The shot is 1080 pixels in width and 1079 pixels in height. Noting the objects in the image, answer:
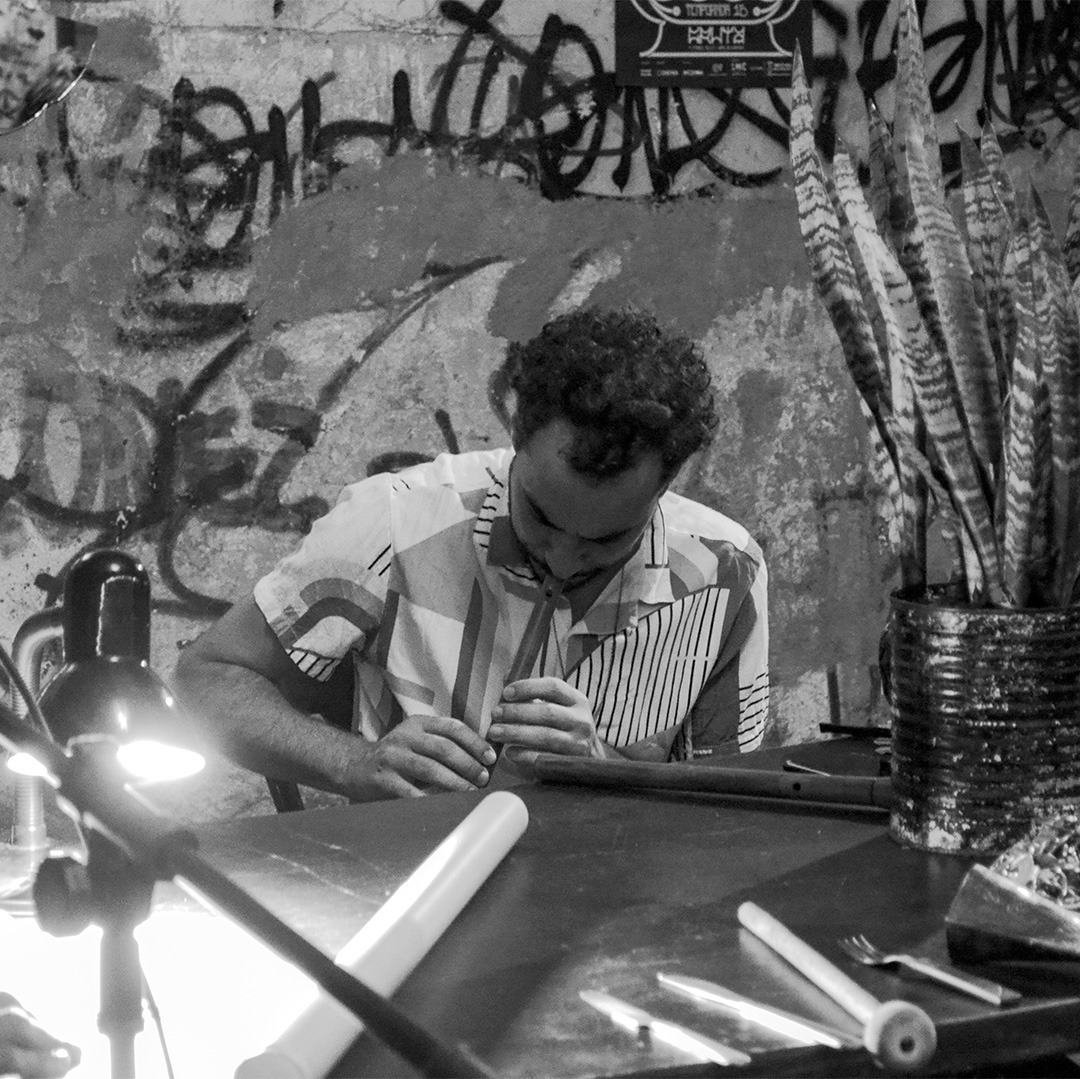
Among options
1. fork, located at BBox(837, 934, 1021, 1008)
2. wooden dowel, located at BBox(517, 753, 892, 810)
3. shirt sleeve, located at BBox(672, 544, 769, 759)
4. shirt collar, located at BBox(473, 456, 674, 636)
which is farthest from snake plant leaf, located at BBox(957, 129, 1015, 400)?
shirt sleeve, located at BBox(672, 544, 769, 759)

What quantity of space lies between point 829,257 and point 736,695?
3.51 ft

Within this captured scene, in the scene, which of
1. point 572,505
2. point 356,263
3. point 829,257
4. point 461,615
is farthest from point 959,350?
point 356,263

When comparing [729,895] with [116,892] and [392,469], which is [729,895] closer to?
[116,892]

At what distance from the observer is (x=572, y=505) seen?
77.4 inches

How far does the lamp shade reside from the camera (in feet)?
2.83

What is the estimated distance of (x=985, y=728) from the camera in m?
1.26

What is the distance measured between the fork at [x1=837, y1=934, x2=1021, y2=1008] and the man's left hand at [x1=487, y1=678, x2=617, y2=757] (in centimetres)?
70

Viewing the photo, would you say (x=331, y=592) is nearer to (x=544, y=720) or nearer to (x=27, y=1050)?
(x=544, y=720)

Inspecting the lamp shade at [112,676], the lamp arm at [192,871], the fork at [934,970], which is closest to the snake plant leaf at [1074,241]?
the fork at [934,970]

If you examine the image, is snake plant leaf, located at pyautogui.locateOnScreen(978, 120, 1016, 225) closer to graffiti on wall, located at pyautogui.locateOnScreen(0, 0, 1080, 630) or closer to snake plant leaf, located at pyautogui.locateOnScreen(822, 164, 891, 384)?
snake plant leaf, located at pyautogui.locateOnScreen(822, 164, 891, 384)

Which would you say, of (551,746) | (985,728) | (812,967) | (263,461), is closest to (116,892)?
(812,967)

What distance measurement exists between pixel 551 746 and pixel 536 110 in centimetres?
187

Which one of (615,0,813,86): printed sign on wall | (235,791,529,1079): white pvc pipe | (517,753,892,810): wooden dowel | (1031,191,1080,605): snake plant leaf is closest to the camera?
(235,791,529,1079): white pvc pipe

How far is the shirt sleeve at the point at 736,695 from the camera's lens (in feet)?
7.45
